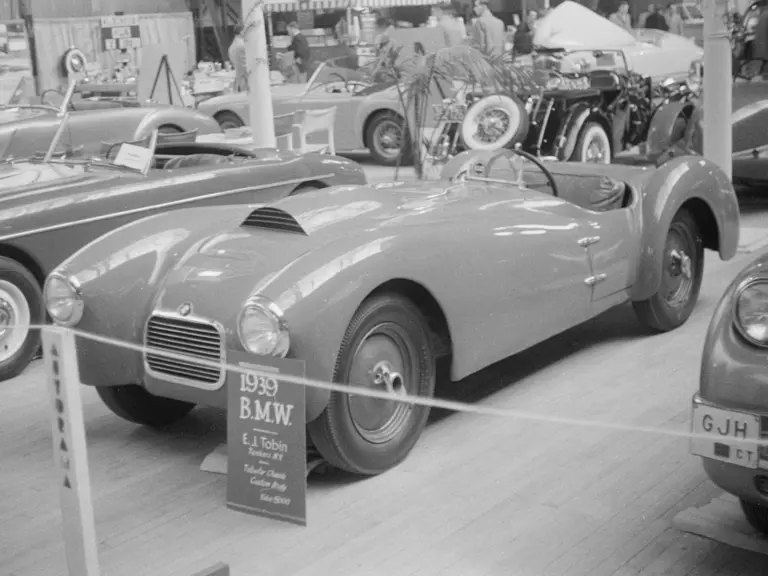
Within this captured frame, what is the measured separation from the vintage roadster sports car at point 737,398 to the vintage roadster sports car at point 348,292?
4.12 ft

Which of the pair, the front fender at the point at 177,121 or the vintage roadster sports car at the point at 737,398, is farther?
the front fender at the point at 177,121

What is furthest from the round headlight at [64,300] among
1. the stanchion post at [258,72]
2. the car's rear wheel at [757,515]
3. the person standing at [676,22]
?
the person standing at [676,22]

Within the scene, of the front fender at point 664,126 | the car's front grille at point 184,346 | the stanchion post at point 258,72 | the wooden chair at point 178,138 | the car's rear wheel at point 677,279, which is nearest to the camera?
the car's front grille at point 184,346

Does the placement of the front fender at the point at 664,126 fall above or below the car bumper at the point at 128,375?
above

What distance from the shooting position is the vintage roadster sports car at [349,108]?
12.6 m

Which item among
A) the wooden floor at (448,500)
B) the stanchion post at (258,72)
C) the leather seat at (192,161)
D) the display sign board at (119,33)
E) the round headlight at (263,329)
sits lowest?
the wooden floor at (448,500)

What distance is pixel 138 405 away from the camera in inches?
176

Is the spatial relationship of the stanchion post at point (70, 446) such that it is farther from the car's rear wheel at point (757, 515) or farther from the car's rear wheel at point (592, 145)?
the car's rear wheel at point (592, 145)

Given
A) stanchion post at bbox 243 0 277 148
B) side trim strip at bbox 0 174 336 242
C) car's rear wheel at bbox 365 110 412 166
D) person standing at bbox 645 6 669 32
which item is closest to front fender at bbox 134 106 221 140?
stanchion post at bbox 243 0 277 148

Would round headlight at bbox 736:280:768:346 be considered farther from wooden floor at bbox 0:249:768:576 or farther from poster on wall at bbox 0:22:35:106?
poster on wall at bbox 0:22:35:106

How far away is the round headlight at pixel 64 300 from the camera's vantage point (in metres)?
4.03

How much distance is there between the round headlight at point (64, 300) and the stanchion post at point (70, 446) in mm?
1341

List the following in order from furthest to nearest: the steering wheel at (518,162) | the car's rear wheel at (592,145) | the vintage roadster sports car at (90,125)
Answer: the car's rear wheel at (592,145), the vintage roadster sports car at (90,125), the steering wheel at (518,162)

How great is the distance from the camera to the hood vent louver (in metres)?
4.07
